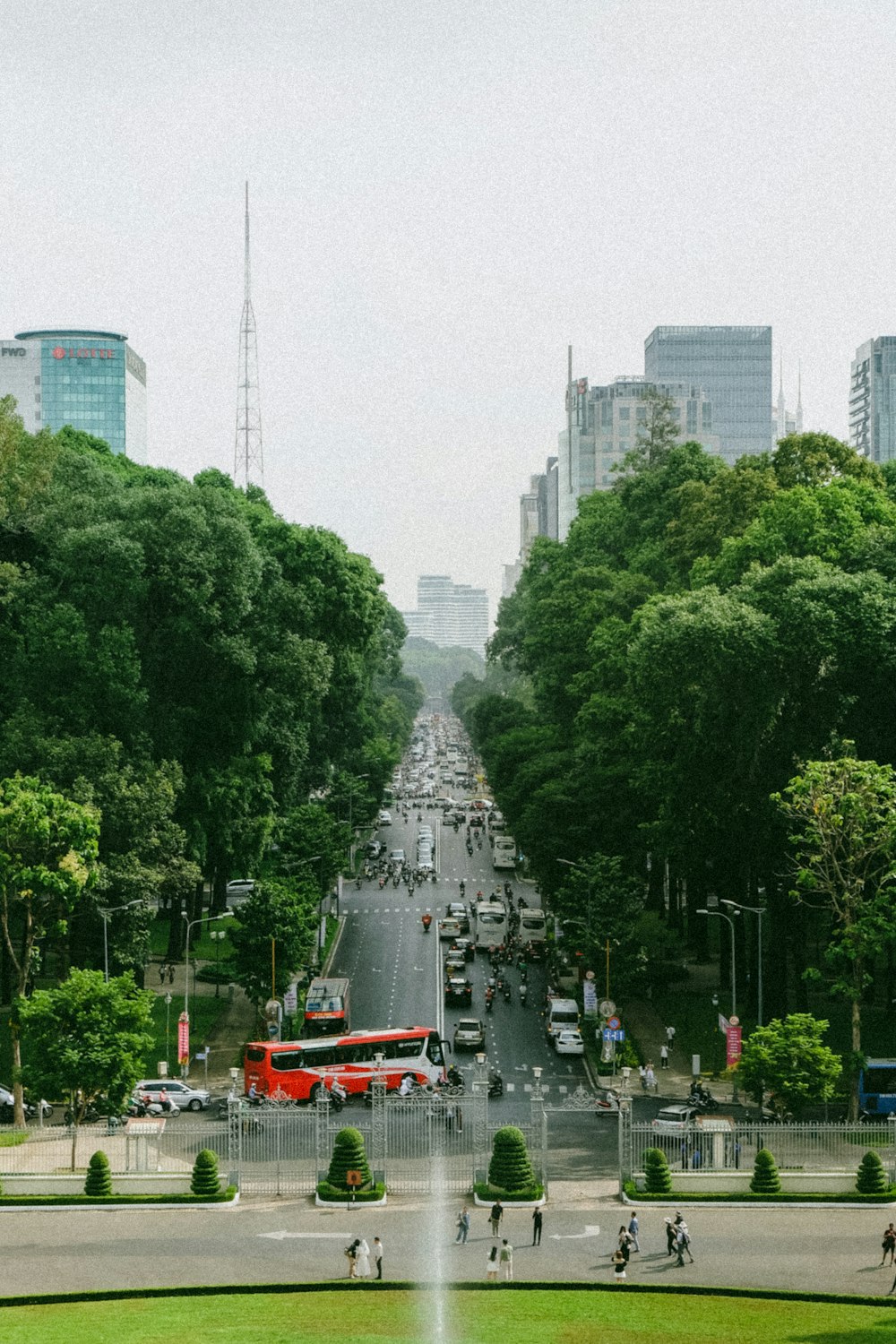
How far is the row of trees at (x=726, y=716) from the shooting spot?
6141 centimetres

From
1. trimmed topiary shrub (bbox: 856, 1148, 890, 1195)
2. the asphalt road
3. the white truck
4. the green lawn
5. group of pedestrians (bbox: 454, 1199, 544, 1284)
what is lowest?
the green lawn

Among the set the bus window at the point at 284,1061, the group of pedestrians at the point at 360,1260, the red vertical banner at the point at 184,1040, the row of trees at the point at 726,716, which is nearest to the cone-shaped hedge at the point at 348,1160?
the group of pedestrians at the point at 360,1260

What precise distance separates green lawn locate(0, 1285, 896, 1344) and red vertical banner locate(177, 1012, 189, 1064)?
2386 cm

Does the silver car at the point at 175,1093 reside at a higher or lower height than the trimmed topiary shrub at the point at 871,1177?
higher

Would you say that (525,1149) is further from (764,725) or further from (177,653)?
(177,653)

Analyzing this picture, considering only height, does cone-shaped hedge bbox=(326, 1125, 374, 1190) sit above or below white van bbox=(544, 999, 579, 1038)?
below

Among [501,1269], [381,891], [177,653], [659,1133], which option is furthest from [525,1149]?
[381,891]

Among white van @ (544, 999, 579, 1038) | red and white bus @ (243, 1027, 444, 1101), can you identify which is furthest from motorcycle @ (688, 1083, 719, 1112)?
white van @ (544, 999, 579, 1038)

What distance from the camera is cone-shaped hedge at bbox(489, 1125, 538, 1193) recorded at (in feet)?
153

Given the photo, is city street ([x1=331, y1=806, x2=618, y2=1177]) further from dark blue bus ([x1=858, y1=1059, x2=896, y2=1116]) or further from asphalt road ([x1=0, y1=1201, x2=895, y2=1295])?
dark blue bus ([x1=858, y1=1059, x2=896, y2=1116])

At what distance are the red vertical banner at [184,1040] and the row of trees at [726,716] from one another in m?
18.0

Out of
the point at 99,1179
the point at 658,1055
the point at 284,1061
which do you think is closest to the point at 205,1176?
the point at 99,1179

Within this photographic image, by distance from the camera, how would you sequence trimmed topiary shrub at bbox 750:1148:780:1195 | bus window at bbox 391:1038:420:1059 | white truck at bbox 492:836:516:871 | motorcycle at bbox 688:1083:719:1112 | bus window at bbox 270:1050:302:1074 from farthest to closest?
1. white truck at bbox 492:836:516:871
2. bus window at bbox 391:1038:420:1059
3. bus window at bbox 270:1050:302:1074
4. motorcycle at bbox 688:1083:719:1112
5. trimmed topiary shrub at bbox 750:1148:780:1195

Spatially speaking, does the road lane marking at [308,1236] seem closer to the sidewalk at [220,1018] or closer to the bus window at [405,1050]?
the sidewalk at [220,1018]
